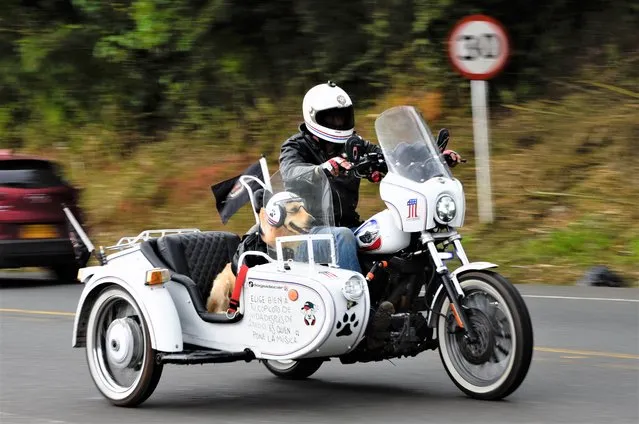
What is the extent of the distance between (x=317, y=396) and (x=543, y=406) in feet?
4.54

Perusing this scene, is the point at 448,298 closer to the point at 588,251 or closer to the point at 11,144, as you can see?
the point at 588,251

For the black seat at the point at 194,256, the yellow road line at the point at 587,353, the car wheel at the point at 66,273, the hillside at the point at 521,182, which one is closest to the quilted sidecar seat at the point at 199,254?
the black seat at the point at 194,256

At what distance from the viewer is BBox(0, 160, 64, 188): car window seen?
619 inches

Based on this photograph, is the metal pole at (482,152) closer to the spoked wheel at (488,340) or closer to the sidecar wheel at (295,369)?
the sidecar wheel at (295,369)

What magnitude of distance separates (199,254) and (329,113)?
1.17m

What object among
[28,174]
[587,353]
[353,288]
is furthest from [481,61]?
[353,288]

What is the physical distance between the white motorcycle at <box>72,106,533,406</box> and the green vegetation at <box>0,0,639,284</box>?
732cm

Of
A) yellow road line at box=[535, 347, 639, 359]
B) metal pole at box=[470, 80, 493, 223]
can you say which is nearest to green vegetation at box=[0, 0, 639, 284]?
metal pole at box=[470, 80, 493, 223]

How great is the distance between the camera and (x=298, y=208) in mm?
7602

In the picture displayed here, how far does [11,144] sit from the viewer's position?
85.4 feet

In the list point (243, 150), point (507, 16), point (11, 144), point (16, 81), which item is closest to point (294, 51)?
point (243, 150)

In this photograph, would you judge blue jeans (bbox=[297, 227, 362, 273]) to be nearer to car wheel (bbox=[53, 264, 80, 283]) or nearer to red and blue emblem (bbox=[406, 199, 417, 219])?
red and blue emblem (bbox=[406, 199, 417, 219])

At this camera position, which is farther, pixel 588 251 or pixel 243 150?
pixel 243 150

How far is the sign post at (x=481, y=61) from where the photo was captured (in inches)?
651
